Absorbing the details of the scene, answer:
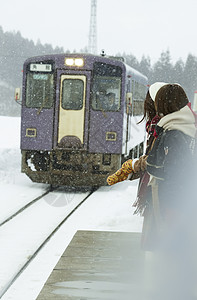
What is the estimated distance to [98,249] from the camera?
5.82 metres

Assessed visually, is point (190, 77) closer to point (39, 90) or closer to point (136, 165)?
point (39, 90)

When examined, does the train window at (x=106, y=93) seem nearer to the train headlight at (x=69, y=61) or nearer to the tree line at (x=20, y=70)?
the train headlight at (x=69, y=61)

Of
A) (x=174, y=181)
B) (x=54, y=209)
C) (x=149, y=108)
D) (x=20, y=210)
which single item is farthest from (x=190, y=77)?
(x=174, y=181)

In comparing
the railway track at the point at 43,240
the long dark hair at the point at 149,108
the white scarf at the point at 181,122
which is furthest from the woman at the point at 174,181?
the railway track at the point at 43,240

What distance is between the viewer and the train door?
488 inches

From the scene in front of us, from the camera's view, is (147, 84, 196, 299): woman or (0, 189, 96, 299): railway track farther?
(0, 189, 96, 299): railway track

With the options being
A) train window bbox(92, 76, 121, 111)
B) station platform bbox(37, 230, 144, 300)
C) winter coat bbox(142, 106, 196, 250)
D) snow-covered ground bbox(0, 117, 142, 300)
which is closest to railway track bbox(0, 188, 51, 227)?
snow-covered ground bbox(0, 117, 142, 300)

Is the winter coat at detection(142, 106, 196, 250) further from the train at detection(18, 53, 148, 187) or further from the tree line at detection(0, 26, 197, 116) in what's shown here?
the tree line at detection(0, 26, 197, 116)

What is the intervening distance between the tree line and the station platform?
70.4 m

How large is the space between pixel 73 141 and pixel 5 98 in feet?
265

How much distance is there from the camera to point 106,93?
12492 millimetres

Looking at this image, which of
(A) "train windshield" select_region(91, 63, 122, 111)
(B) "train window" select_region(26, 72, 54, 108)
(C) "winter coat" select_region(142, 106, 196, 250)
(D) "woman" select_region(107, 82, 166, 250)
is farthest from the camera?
(B) "train window" select_region(26, 72, 54, 108)

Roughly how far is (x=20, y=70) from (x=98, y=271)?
85.8 metres

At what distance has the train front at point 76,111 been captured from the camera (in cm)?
1234
